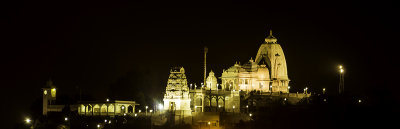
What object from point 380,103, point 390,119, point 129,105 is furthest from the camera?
point 129,105

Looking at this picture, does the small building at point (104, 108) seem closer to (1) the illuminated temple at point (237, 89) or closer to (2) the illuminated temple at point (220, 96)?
(2) the illuminated temple at point (220, 96)

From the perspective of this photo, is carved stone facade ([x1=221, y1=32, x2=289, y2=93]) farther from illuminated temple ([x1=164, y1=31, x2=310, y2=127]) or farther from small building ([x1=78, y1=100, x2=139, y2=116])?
small building ([x1=78, y1=100, x2=139, y2=116])

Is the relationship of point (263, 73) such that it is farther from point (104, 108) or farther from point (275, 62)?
point (104, 108)

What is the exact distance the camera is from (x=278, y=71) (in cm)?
13612

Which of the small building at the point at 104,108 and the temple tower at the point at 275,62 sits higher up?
the temple tower at the point at 275,62

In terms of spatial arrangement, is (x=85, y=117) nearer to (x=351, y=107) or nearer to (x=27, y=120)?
(x=27, y=120)

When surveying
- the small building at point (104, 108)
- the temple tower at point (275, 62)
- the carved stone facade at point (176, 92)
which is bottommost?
the small building at point (104, 108)

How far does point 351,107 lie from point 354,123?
17.3 feet

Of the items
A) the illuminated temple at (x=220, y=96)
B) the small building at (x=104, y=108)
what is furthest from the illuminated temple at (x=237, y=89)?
the small building at (x=104, y=108)

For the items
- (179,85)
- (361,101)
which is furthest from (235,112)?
(361,101)

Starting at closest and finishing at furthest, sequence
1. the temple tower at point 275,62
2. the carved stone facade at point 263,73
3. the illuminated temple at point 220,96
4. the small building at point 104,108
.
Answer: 1. the illuminated temple at point 220,96
2. the small building at point 104,108
3. the carved stone facade at point 263,73
4. the temple tower at point 275,62

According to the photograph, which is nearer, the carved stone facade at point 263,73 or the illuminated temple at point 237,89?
the illuminated temple at point 237,89

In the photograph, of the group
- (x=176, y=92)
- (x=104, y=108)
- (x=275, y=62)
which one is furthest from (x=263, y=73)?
(x=104, y=108)

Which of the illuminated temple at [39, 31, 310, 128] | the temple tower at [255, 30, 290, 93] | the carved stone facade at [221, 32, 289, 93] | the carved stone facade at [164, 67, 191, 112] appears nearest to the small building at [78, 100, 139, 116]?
the illuminated temple at [39, 31, 310, 128]
